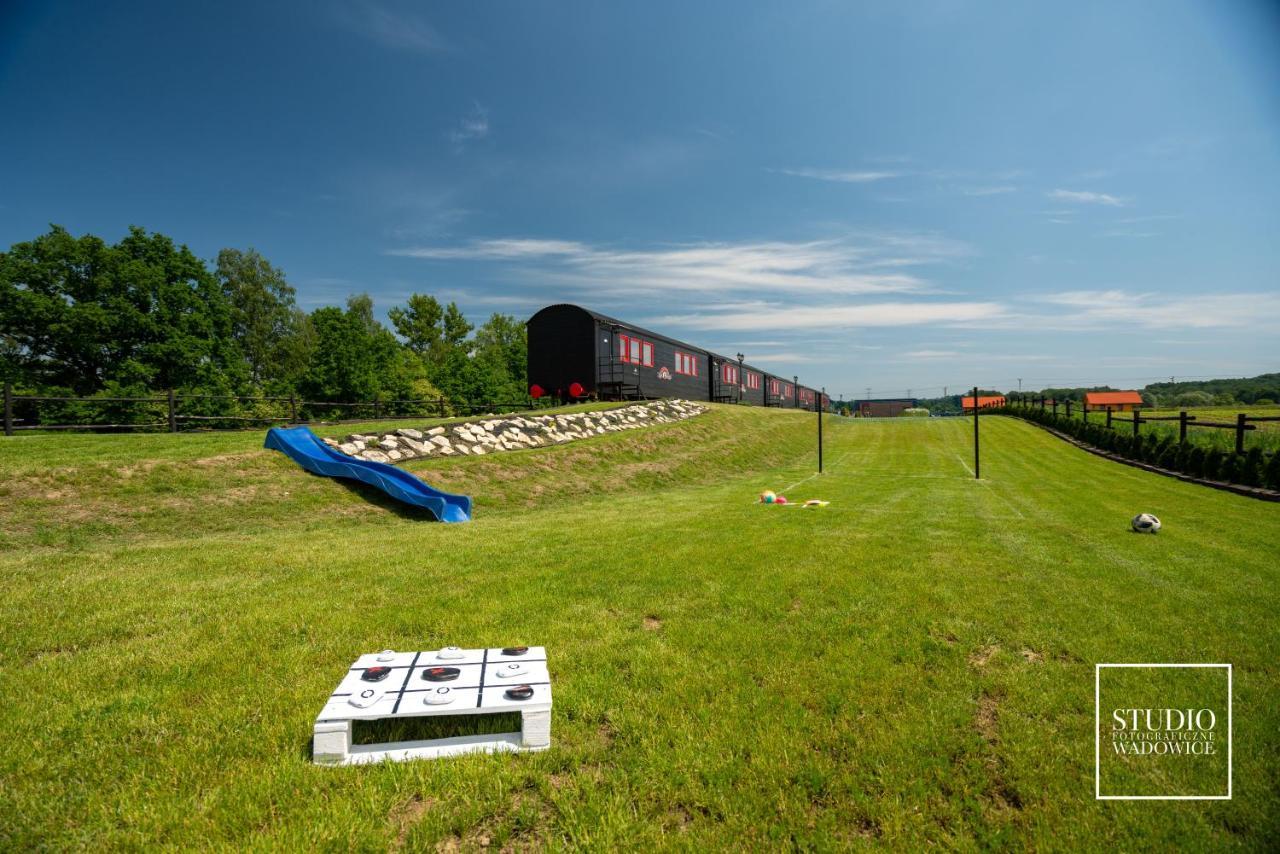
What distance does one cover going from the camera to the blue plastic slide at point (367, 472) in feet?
35.8

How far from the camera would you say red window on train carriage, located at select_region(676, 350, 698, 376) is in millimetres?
31312

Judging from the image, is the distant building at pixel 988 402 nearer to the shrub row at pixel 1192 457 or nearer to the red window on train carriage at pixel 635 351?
the shrub row at pixel 1192 457

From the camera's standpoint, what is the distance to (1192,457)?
14773mm

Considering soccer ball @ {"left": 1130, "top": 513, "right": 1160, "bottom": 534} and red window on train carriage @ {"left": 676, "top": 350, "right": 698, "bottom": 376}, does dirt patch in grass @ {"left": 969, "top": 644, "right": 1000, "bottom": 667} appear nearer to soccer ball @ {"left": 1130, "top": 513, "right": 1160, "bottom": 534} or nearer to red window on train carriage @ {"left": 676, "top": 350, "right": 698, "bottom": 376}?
soccer ball @ {"left": 1130, "top": 513, "right": 1160, "bottom": 534}

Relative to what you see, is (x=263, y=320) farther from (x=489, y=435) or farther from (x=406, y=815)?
(x=406, y=815)

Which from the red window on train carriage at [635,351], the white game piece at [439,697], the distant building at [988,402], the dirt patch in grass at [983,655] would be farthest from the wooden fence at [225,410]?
the distant building at [988,402]

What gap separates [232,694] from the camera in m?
3.29

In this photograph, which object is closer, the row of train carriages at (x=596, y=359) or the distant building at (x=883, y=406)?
the row of train carriages at (x=596, y=359)

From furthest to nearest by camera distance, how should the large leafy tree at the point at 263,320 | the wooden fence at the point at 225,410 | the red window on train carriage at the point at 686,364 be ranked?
the large leafy tree at the point at 263,320 → the red window on train carriage at the point at 686,364 → the wooden fence at the point at 225,410

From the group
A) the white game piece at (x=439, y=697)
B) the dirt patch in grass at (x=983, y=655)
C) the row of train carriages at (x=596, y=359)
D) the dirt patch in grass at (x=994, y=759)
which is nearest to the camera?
the dirt patch in grass at (x=994, y=759)

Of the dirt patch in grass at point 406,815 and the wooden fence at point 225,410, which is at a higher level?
the wooden fence at point 225,410

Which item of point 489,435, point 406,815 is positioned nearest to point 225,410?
point 489,435

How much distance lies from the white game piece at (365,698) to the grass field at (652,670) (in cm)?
30

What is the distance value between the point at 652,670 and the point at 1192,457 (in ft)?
62.1
